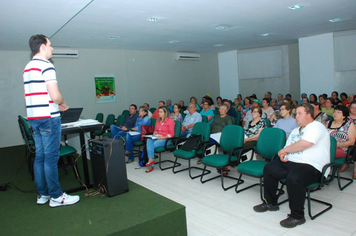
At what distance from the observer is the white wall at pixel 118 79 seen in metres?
7.87

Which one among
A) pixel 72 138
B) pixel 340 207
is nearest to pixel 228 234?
pixel 340 207

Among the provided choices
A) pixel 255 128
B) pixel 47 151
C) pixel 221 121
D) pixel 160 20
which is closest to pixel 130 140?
pixel 221 121

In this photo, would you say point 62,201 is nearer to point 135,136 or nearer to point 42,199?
point 42,199

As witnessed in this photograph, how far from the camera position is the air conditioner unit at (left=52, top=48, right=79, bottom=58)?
811cm

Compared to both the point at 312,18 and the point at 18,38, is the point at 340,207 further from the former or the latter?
the point at 18,38

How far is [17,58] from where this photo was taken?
7.86 meters

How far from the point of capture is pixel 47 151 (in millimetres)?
2303

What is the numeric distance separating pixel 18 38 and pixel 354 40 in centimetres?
931

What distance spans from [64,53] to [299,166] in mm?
7638

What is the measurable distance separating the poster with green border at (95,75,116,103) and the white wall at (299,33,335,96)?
644 centimetres

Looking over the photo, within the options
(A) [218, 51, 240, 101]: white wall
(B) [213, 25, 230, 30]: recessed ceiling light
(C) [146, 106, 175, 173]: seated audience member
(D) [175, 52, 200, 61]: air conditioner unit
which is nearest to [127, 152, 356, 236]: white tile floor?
(C) [146, 106, 175, 173]: seated audience member

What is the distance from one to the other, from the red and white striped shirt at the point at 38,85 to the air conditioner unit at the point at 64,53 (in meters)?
6.52

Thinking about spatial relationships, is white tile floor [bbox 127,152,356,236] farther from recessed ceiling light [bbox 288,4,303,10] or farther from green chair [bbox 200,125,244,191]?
A: recessed ceiling light [bbox 288,4,303,10]

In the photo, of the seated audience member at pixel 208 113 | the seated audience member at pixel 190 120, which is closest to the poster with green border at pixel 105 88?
the seated audience member at pixel 208 113
